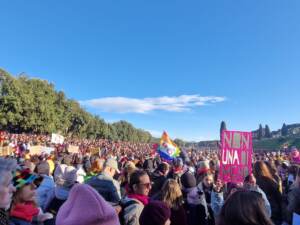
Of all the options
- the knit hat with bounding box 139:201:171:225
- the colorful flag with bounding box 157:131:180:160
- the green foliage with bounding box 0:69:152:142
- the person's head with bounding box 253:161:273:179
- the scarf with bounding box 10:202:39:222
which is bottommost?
the scarf with bounding box 10:202:39:222

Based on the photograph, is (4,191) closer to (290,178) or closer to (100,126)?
(290,178)

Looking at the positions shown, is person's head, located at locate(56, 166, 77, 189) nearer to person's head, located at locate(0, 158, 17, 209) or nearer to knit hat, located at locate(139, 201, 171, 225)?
knit hat, located at locate(139, 201, 171, 225)

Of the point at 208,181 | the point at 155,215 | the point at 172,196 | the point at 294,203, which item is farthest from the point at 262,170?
the point at 155,215

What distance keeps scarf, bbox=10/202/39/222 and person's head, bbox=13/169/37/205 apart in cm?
8

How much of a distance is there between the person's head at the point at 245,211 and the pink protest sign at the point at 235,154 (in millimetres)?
3595

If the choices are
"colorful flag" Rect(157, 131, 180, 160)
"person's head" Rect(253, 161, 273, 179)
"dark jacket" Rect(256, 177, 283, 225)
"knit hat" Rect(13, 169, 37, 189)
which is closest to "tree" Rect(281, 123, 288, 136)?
"colorful flag" Rect(157, 131, 180, 160)

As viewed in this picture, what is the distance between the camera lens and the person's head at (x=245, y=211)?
2342 mm

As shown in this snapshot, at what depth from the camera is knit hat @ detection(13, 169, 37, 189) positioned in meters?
3.26

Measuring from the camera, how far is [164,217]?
10.3ft

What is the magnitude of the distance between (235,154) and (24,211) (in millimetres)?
4126

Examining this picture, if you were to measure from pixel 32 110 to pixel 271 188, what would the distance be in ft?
180

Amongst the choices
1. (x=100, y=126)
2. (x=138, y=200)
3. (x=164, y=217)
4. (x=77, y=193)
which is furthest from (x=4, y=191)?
(x=100, y=126)

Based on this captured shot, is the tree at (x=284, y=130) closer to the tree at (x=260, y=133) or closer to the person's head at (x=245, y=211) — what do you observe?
Result: the tree at (x=260, y=133)

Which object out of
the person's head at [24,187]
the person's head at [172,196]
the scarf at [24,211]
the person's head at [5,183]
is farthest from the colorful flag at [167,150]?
the person's head at [5,183]
